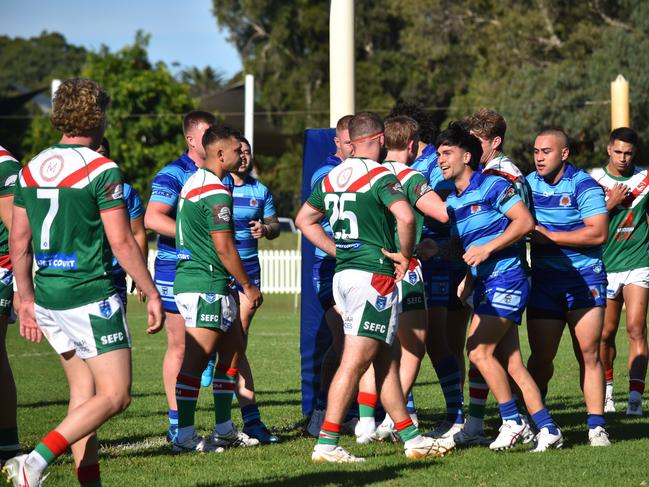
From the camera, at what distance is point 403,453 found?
7.29 m

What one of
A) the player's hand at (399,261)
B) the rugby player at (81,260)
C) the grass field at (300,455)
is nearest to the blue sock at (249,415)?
the grass field at (300,455)

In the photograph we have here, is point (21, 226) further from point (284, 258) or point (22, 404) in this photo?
point (284, 258)

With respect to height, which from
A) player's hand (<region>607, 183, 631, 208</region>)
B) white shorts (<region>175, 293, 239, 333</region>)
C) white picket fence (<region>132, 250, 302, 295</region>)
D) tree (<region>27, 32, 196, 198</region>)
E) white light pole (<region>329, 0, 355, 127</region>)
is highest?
tree (<region>27, 32, 196, 198</region>)

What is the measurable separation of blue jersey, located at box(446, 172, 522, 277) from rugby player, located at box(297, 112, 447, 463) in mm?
750

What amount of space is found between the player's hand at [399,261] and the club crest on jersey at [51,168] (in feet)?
7.37

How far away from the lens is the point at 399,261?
6617 millimetres

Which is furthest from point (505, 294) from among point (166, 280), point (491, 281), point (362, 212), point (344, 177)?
point (166, 280)

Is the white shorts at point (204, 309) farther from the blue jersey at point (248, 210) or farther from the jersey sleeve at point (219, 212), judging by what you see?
the blue jersey at point (248, 210)

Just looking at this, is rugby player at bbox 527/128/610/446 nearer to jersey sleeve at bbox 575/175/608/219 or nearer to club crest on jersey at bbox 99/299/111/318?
jersey sleeve at bbox 575/175/608/219

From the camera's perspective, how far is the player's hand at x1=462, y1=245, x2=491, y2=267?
680 centimetres

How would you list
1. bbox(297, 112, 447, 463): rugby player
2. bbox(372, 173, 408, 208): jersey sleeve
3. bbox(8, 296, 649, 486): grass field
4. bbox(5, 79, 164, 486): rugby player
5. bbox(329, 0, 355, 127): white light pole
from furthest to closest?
1. bbox(329, 0, 355, 127): white light pole
2. bbox(297, 112, 447, 463): rugby player
3. bbox(372, 173, 408, 208): jersey sleeve
4. bbox(8, 296, 649, 486): grass field
5. bbox(5, 79, 164, 486): rugby player

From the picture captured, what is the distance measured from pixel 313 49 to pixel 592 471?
47170mm

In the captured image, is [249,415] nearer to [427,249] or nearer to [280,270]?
[427,249]

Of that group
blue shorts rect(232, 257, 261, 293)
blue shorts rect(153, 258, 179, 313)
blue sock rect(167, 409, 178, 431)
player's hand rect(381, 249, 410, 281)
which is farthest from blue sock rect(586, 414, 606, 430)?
blue shorts rect(153, 258, 179, 313)
